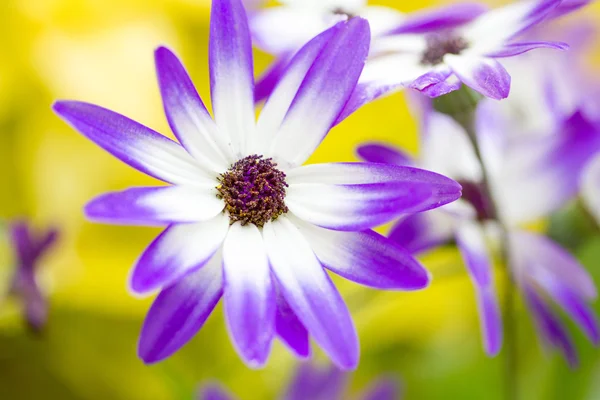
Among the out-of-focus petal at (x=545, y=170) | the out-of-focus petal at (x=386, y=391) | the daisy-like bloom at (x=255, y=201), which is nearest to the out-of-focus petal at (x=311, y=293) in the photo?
the daisy-like bloom at (x=255, y=201)

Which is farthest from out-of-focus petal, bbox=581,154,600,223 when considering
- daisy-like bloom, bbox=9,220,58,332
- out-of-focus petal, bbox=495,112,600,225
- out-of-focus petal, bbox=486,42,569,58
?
daisy-like bloom, bbox=9,220,58,332

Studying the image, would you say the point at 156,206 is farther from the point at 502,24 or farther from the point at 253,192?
the point at 502,24

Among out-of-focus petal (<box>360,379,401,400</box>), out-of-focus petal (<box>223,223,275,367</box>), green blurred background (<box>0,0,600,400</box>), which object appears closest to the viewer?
out-of-focus petal (<box>223,223,275,367</box>)

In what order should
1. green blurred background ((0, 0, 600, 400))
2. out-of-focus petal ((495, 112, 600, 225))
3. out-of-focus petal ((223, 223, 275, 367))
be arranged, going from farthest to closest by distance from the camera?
green blurred background ((0, 0, 600, 400))
out-of-focus petal ((495, 112, 600, 225))
out-of-focus petal ((223, 223, 275, 367))

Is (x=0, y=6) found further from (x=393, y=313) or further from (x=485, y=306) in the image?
(x=485, y=306)

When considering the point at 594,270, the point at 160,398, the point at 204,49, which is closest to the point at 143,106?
the point at 204,49

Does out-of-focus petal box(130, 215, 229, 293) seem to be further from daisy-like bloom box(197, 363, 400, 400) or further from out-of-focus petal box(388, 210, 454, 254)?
daisy-like bloom box(197, 363, 400, 400)

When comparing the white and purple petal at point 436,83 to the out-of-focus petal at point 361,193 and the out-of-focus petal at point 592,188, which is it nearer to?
the out-of-focus petal at point 361,193
